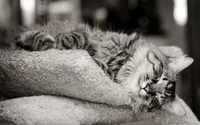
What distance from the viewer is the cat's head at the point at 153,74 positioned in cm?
116

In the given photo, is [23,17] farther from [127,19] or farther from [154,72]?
[154,72]

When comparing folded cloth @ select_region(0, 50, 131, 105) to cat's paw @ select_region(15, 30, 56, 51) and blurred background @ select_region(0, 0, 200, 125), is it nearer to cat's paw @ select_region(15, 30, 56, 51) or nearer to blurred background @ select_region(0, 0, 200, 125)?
cat's paw @ select_region(15, 30, 56, 51)

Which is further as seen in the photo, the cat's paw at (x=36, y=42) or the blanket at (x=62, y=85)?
the cat's paw at (x=36, y=42)

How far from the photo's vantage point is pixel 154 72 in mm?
1209

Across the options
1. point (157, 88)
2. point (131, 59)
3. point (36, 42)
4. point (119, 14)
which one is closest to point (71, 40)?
point (36, 42)

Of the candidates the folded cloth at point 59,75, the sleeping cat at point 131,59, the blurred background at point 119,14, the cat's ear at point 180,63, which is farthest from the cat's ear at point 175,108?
the blurred background at point 119,14

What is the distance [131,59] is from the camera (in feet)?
4.12

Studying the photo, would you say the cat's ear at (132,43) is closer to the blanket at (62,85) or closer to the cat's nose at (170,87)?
the cat's nose at (170,87)

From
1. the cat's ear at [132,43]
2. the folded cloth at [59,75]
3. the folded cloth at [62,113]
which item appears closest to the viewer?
the folded cloth at [62,113]

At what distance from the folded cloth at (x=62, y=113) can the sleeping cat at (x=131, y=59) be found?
0.40 ft

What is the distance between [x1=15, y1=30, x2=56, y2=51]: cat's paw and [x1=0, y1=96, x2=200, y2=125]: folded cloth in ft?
0.95

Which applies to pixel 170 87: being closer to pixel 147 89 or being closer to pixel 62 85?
pixel 147 89

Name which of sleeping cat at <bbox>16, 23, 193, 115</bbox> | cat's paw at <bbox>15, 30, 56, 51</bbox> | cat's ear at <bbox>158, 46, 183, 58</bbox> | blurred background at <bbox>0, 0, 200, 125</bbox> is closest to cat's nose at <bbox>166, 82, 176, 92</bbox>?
sleeping cat at <bbox>16, 23, 193, 115</bbox>

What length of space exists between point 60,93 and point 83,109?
0.09 metres
